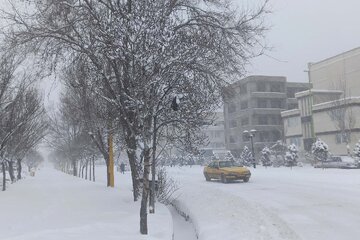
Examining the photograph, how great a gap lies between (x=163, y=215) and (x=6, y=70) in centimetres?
1159

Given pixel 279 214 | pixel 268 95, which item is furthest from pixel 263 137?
pixel 279 214

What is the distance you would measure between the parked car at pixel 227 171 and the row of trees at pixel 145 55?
1335 cm

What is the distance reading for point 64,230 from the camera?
32.7ft

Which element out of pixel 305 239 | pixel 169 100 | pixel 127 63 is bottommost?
pixel 305 239

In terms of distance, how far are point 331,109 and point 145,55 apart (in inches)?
1881

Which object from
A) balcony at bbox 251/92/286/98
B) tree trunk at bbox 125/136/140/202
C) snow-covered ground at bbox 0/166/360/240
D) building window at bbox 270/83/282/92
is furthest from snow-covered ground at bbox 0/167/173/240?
building window at bbox 270/83/282/92

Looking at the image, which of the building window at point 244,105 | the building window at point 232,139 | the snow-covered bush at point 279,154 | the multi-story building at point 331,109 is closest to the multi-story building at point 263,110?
the building window at point 244,105

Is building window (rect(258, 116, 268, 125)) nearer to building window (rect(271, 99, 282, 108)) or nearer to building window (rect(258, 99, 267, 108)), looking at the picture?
building window (rect(258, 99, 267, 108))

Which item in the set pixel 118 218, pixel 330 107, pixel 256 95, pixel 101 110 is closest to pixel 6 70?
pixel 101 110

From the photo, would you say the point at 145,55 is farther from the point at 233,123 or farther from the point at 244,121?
the point at 233,123

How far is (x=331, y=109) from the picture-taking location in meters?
53.6

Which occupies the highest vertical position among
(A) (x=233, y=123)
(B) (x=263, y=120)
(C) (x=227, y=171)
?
(A) (x=233, y=123)

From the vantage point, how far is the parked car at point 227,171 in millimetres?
27609

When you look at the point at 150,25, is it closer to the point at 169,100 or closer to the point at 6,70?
the point at 169,100
